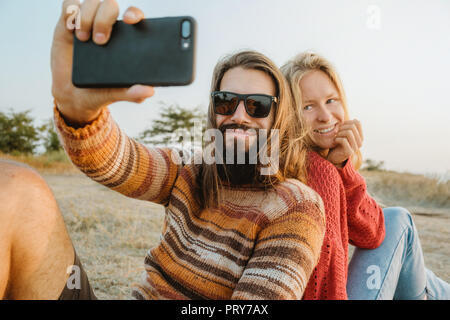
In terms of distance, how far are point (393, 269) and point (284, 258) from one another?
1304 millimetres

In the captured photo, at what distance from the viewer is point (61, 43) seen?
126 cm

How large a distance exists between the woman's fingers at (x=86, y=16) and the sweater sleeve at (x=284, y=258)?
96 centimetres

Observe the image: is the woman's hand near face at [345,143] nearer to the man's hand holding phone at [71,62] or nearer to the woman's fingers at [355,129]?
the woman's fingers at [355,129]

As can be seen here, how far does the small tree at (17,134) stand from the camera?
59.4 ft

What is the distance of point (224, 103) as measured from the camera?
1758 millimetres

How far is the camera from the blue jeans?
220 cm

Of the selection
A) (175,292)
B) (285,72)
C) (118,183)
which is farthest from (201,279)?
(285,72)

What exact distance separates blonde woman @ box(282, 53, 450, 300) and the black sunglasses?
17.4 inches

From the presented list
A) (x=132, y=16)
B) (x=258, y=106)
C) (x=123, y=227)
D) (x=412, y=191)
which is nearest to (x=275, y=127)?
(x=258, y=106)

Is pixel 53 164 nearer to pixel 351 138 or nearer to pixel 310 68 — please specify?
pixel 310 68

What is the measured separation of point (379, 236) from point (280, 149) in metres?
0.94

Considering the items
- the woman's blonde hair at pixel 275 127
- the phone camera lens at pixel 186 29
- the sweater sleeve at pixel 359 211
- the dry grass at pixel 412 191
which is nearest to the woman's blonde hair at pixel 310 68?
the sweater sleeve at pixel 359 211

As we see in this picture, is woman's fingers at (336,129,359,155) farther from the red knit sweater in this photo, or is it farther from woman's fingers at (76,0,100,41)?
A: woman's fingers at (76,0,100,41)
